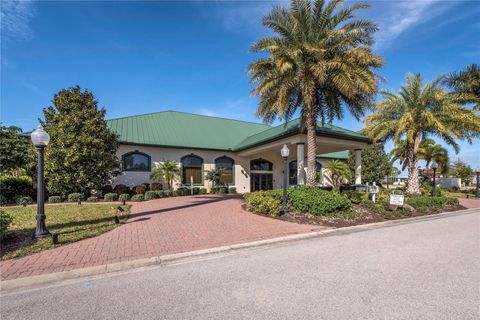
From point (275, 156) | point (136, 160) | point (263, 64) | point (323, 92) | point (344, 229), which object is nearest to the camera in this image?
point (344, 229)

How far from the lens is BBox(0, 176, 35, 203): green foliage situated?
1634 cm

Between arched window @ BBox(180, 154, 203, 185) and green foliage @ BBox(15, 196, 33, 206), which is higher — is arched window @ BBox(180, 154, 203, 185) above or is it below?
above

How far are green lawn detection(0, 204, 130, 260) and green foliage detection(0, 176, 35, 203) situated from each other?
7669 millimetres

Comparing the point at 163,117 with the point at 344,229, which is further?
the point at 163,117

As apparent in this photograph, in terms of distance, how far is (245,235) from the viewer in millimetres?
8164

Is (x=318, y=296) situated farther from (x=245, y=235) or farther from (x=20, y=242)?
(x=20, y=242)

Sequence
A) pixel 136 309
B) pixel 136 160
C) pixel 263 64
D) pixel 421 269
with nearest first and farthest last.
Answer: pixel 136 309, pixel 421 269, pixel 263 64, pixel 136 160

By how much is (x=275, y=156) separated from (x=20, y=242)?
80.8 feet

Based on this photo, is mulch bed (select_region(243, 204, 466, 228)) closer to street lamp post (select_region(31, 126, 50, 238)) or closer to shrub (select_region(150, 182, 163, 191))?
street lamp post (select_region(31, 126, 50, 238))

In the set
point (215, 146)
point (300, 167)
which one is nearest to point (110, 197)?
point (215, 146)

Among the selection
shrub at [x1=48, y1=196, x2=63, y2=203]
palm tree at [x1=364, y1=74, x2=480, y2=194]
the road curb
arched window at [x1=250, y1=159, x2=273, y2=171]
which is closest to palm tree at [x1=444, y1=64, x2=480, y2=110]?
palm tree at [x1=364, y1=74, x2=480, y2=194]

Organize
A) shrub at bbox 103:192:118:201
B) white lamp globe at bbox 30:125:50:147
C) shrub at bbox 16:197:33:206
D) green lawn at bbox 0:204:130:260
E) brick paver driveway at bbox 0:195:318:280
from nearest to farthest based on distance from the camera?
1. brick paver driveway at bbox 0:195:318:280
2. green lawn at bbox 0:204:130:260
3. white lamp globe at bbox 30:125:50:147
4. shrub at bbox 16:197:33:206
5. shrub at bbox 103:192:118:201

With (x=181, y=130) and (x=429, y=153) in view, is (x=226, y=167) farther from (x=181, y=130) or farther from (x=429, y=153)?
(x=429, y=153)

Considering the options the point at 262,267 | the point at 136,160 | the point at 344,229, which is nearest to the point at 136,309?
the point at 262,267
